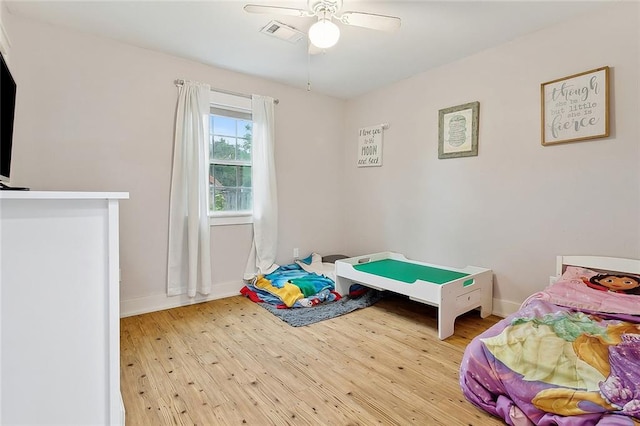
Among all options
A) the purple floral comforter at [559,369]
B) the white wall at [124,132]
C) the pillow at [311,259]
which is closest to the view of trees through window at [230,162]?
the white wall at [124,132]

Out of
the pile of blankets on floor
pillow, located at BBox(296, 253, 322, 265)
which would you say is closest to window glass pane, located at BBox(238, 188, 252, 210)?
the pile of blankets on floor

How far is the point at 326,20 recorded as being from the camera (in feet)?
6.39

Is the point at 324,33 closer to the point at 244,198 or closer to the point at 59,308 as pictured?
the point at 59,308

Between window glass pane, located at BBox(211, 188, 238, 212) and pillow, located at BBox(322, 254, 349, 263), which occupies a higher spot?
window glass pane, located at BBox(211, 188, 238, 212)

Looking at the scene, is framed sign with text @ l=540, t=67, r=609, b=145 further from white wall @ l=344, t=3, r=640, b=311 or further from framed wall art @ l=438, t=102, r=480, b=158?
framed wall art @ l=438, t=102, r=480, b=158

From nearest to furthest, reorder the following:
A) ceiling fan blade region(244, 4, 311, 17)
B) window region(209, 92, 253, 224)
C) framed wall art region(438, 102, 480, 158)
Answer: ceiling fan blade region(244, 4, 311, 17) < framed wall art region(438, 102, 480, 158) < window region(209, 92, 253, 224)

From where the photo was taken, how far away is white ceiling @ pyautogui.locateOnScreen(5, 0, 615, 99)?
2.22 metres

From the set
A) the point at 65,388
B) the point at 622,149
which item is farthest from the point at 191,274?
the point at 622,149

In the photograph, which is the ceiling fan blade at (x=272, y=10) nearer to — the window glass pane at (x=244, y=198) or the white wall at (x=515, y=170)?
the white wall at (x=515, y=170)

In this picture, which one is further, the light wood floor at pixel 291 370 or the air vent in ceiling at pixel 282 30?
the air vent in ceiling at pixel 282 30

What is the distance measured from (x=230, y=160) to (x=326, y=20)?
6.35 feet

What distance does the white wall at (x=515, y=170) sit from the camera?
2.20 meters

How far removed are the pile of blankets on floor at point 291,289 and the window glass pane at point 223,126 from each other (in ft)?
5.39

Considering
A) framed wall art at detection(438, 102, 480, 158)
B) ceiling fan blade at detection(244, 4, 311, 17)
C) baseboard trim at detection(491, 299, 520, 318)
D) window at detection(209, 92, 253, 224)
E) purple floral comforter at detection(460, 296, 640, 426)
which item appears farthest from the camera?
window at detection(209, 92, 253, 224)
